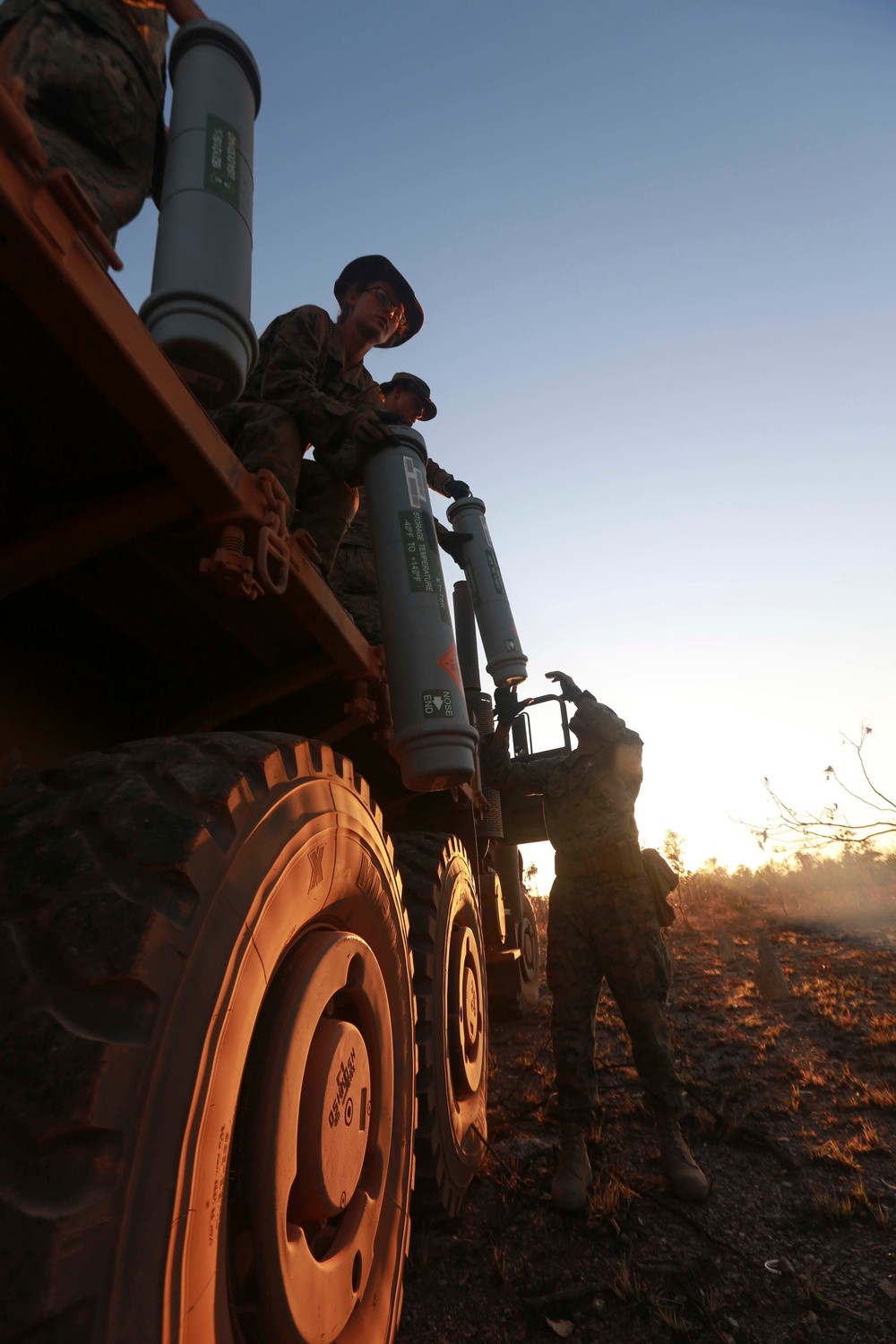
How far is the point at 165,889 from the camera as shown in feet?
3.41

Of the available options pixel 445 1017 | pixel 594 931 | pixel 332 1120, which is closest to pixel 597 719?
pixel 594 931

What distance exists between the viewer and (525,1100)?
4.42m

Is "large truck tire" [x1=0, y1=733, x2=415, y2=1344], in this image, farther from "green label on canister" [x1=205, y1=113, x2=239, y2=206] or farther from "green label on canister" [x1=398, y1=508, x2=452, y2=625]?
"green label on canister" [x1=205, y1=113, x2=239, y2=206]

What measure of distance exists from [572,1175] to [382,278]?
4299mm

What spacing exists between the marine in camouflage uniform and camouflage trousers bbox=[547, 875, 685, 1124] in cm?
249

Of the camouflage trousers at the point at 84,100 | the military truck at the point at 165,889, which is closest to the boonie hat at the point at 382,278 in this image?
the camouflage trousers at the point at 84,100

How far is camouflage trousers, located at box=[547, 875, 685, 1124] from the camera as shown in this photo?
141 inches

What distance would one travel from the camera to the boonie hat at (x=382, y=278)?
143 inches

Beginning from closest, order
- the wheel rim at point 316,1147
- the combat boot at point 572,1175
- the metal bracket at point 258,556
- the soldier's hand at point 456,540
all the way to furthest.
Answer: the wheel rim at point 316,1147
the metal bracket at point 258,556
the combat boot at point 572,1175
the soldier's hand at point 456,540

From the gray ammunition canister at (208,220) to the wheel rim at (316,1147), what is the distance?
1365mm

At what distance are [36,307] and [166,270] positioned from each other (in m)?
0.86

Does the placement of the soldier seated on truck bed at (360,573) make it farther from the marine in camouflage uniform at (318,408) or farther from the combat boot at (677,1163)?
the combat boot at (677,1163)

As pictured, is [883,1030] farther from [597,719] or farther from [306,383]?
[306,383]

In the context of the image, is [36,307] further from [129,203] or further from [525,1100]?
[525,1100]
